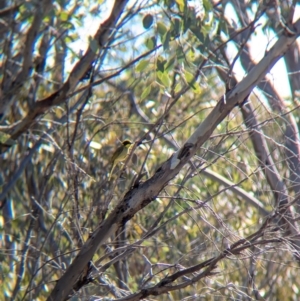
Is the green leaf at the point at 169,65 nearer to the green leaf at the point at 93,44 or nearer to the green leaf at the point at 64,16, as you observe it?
the green leaf at the point at 93,44

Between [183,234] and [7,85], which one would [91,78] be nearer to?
[7,85]

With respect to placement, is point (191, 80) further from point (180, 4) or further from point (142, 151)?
point (142, 151)

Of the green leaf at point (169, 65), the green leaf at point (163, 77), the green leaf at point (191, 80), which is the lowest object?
the green leaf at point (191, 80)

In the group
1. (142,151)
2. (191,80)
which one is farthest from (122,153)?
(142,151)

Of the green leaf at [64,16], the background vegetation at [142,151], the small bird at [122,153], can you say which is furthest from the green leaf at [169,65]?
the green leaf at [64,16]

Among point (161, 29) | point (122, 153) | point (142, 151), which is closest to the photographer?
point (161, 29)

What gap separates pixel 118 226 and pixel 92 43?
119 centimetres

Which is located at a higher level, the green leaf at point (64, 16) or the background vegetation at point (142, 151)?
the green leaf at point (64, 16)

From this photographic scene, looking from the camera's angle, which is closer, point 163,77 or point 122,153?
point 163,77

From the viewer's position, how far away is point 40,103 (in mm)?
4531

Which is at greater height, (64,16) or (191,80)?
(64,16)

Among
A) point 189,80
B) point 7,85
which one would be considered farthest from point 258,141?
point 7,85

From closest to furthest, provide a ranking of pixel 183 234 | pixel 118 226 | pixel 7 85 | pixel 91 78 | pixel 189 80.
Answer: pixel 118 226 < pixel 189 80 < pixel 91 78 < pixel 7 85 < pixel 183 234

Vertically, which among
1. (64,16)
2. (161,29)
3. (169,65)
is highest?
(64,16)
